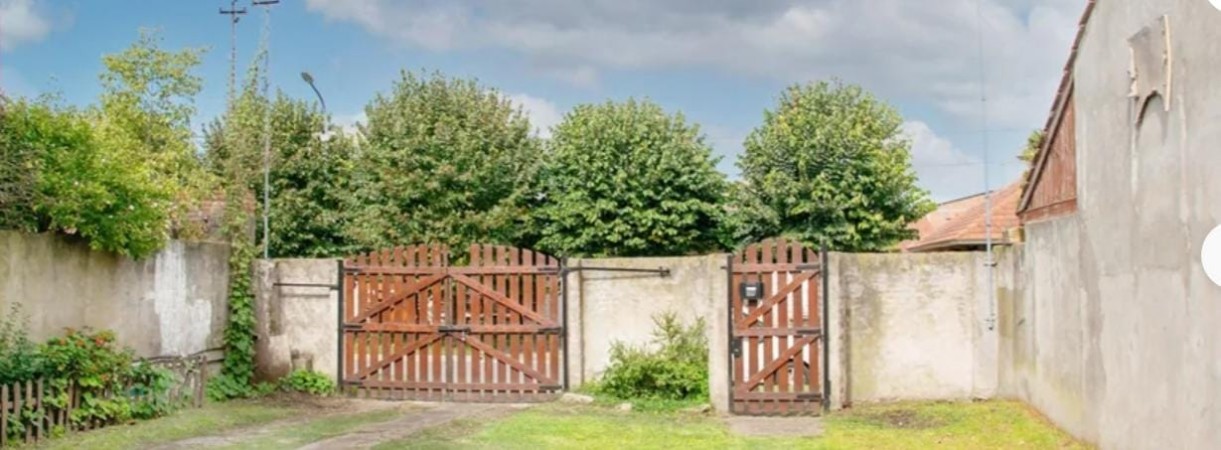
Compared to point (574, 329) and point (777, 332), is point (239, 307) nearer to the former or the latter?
point (574, 329)

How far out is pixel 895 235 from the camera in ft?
63.5

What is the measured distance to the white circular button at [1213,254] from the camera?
5.38 m

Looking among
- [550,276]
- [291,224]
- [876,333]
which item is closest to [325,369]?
Answer: [550,276]

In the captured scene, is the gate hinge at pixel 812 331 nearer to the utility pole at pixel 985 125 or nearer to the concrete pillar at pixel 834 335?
the concrete pillar at pixel 834 335

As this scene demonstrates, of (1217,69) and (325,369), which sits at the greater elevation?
(1217,69)

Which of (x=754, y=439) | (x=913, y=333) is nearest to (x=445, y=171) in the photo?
(x=913, y=333)

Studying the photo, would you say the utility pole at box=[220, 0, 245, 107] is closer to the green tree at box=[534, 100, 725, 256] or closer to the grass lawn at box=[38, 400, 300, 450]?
the green tree at box=[534, 100, 725, 256]

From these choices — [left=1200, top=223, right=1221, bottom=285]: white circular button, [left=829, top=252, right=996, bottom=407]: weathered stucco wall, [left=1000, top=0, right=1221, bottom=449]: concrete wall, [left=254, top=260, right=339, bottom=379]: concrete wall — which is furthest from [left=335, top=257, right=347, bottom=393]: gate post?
[left=1200, top=223, right=1221, bottom=285]: white circular button

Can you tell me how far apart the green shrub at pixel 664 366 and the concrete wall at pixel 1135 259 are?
11.0 feet

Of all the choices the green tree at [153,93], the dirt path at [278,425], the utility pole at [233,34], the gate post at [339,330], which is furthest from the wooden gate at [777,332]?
the green tree at [153,93]

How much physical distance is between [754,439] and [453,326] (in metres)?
4.15

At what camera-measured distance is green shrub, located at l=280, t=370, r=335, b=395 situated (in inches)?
464

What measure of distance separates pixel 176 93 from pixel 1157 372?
16757mm

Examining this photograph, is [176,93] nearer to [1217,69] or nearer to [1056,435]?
[1056,435]
